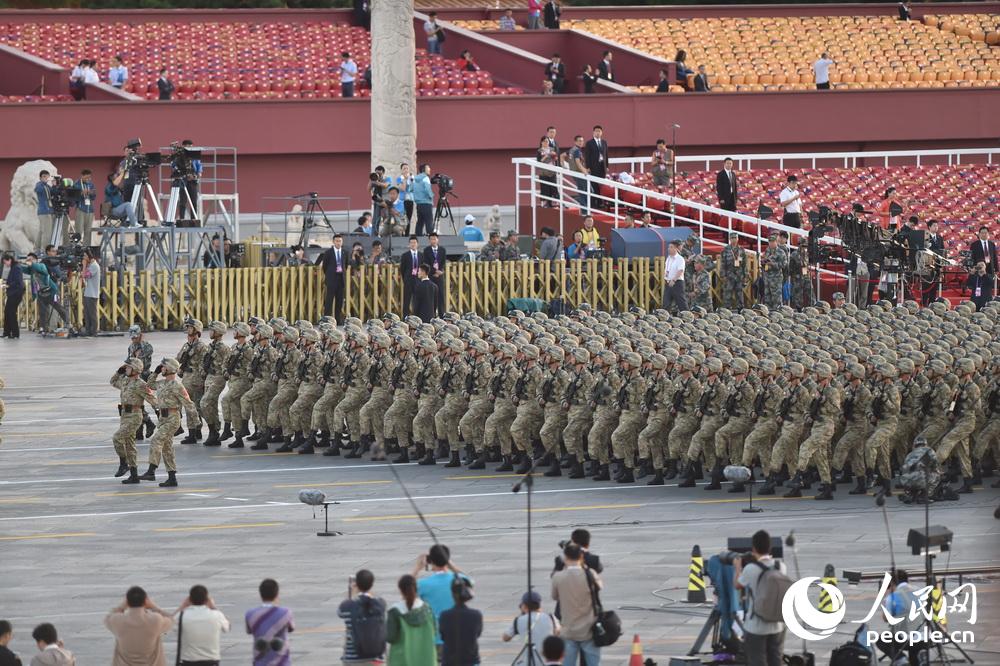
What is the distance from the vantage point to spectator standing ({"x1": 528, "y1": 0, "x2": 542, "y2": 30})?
5062 cm

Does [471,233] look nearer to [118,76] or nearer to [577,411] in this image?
[118,76]

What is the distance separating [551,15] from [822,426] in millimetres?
30879

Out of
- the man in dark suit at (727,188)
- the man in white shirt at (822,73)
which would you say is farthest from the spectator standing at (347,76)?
the man in white shirt at (822,73)

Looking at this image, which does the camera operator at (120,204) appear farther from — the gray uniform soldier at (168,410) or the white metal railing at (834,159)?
the gray uniform soldier at (168,410)

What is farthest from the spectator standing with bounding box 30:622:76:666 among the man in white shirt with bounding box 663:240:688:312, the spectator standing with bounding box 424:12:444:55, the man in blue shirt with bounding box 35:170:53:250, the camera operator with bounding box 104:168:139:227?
the spectator standing with bounding box 424:12:444:55

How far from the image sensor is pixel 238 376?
25031 millimetres

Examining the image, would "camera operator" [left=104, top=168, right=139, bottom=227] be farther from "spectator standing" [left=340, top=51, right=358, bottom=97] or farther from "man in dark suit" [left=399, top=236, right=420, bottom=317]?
"spectator standing" [left=340, top=51, right=358, bottom=97]

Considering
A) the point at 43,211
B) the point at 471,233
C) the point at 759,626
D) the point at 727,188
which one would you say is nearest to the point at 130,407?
the point at 759,626

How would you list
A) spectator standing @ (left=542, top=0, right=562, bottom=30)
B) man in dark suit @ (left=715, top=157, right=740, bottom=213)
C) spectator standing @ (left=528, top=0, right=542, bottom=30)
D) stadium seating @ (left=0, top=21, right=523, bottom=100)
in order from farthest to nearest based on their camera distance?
spectator standing @ (left=528, top=0, right=542, bottom=30), spectator standing @ (left=542, top=0, right=562, bottom=30), stadium seating @ (left=0, top=21, right=523, bottom=100), man in dark suit @ (left=715, top=157, right=740, bottom=213)

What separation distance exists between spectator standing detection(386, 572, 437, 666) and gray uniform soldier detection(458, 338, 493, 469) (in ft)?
34.3

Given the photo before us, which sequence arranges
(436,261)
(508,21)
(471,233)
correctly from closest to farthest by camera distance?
(436,261) → (471,233) → (508,21)

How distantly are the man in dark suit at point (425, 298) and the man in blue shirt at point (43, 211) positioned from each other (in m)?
7.78

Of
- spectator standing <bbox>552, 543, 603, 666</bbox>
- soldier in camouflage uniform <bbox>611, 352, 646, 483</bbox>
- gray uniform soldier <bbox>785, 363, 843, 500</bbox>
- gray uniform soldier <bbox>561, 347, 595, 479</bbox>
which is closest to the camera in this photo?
spectator standing <bbox>552, 543, 603, 666</bbox>

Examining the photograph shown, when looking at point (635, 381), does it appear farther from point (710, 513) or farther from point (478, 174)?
point (478, 174)
